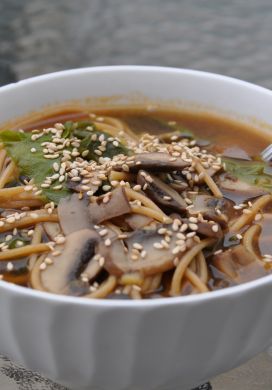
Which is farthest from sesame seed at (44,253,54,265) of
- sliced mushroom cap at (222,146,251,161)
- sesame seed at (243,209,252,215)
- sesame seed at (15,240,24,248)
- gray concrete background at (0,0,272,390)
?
gray concrete background at (0,0,272,390)

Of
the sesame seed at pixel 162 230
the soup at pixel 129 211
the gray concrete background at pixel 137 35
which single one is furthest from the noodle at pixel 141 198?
the gray concrete background at pixel 137 35

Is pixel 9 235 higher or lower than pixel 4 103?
lower

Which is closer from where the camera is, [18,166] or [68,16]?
[18,166]

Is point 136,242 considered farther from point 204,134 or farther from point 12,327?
point 204,134

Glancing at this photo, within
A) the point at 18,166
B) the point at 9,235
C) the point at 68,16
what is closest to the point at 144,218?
the point at 9,235

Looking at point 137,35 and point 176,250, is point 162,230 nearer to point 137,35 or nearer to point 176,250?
point 176,250

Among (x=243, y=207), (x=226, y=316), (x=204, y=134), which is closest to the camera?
(x=226, y=316)

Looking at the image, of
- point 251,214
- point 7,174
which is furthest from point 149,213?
point 7,174
